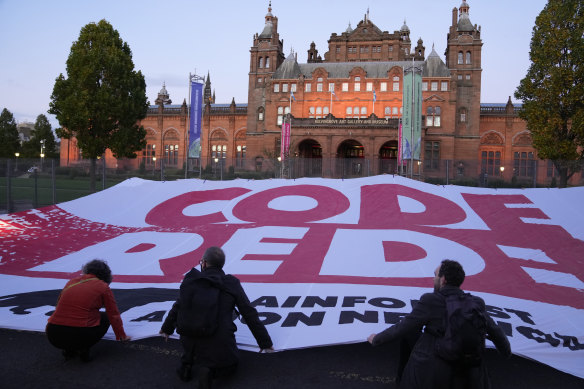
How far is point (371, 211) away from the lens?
36.8ft

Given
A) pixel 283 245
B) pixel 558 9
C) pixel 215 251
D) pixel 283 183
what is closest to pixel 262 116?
pixel 558 9

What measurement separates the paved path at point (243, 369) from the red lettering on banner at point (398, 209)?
5050 mm

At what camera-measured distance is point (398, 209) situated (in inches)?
442

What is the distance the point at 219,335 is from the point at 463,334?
2563 millimetres

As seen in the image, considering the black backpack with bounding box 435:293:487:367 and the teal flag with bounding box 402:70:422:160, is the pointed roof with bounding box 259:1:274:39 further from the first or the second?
the black backpack with bounding box 435:293:487:367

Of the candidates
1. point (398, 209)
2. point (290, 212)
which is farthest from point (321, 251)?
point (398, 209)

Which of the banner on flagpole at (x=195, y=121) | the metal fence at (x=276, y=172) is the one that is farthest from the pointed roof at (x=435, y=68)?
the banner on flagpole at (x=195, y=121)

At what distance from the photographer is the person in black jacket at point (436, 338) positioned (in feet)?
13.2

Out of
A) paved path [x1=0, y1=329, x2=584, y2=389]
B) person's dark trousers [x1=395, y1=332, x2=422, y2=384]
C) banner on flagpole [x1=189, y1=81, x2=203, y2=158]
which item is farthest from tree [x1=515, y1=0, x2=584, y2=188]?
person's dark trousers [x1=395, y1=332, x2=422, y2=384]

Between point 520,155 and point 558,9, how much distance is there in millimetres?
37527

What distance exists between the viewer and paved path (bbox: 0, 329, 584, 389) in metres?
4.88

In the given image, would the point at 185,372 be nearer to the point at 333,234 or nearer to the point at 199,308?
the point at 199,308

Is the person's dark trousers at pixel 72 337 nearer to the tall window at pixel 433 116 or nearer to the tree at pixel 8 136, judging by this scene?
the tall window at pixel 433 116

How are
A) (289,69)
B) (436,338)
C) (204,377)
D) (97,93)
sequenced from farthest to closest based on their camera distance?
1. (289,69)
2. (97,93)
3. (204,377)
4. (436,338)
